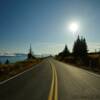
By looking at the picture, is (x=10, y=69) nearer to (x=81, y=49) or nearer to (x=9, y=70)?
(x=9, y=70)

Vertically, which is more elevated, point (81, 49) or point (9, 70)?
point (81, 49)

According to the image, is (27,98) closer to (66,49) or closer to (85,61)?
(85,61)

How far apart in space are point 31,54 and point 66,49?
2669cm

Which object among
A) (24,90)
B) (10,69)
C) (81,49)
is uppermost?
(81,49)

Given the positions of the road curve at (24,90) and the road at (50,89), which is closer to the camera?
the road curve at (24,90)

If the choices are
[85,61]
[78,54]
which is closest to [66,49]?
[78,54]

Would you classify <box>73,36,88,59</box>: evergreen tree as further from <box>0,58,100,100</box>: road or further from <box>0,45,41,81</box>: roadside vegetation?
<box>0,58,100,100</box>: road

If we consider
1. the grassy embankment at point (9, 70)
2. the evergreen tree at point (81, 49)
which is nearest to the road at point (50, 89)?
the grassy embankment at point (9, 70)

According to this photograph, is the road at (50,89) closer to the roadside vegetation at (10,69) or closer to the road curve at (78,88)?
the road curve at (78,88)

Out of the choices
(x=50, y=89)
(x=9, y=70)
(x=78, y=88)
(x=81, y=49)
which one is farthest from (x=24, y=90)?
(x=81, y=49)

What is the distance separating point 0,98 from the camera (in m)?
5.61

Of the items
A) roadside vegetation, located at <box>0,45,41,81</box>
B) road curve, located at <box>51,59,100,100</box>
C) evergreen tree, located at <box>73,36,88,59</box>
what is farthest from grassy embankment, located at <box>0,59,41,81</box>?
evergreen tree, located at <box>73,36,88,59</box>

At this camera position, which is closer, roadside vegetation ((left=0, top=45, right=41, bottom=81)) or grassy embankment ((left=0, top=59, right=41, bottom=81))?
grassy embankment ((left=0, top=59, right=41, bottom=81))

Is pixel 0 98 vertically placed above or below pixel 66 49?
below
